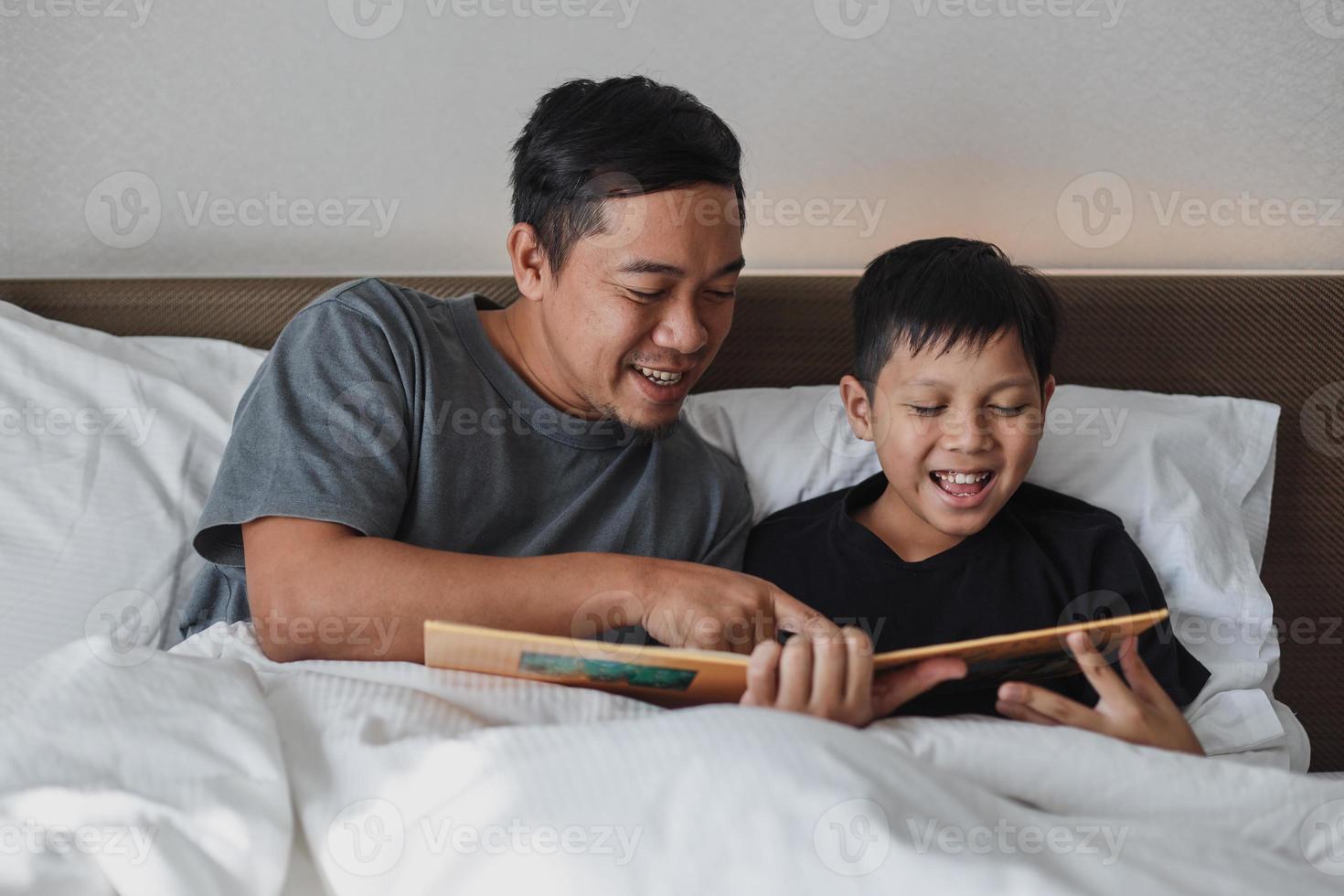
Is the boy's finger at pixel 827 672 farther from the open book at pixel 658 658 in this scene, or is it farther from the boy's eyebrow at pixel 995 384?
the boy's eyebrow at pixel 995 384

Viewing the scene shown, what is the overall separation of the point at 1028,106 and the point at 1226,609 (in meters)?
0.84

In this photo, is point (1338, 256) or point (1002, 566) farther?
point (1338, 256)

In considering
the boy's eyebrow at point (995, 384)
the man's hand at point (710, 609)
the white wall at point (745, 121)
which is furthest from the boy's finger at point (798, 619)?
the white wall at point (745, 121)

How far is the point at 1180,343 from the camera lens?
161cm

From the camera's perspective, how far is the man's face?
1.17 m

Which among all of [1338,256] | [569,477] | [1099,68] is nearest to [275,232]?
[569,477]

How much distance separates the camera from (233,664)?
0.88 meters

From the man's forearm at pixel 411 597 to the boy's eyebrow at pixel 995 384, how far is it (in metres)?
0.40

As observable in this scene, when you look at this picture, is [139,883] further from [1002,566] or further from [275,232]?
[275,232]

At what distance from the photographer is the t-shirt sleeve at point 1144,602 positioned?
1.18m

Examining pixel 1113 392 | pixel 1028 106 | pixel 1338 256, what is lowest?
pixel 1113 392

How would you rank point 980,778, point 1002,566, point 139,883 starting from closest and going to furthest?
point 139,883, point 980,778, point 1002,566

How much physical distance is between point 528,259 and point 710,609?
496mm

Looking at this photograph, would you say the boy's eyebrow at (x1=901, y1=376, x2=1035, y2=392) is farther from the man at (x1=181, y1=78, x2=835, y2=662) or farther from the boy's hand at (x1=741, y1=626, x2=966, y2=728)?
the boy's hand at (x1=741, y1=626, x2=966, y2=728)
